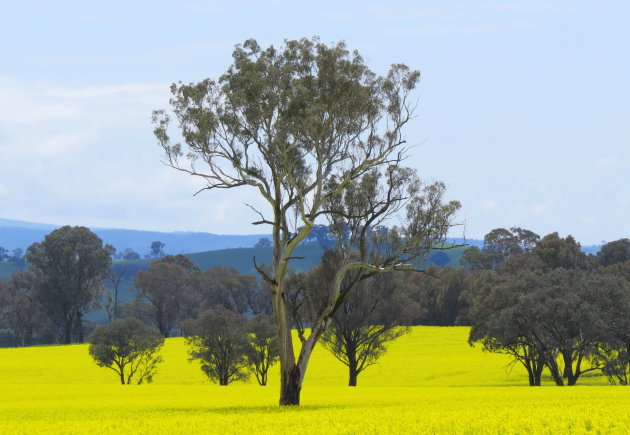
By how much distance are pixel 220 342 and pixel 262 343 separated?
352 cm

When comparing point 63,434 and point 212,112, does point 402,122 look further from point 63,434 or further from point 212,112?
point 63,434

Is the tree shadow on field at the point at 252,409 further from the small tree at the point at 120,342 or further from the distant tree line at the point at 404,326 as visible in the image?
the small tree at the point at 120,342

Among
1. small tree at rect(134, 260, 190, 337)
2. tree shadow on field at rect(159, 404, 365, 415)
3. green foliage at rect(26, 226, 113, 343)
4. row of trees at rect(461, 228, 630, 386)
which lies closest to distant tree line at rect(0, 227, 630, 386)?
row of trees at rect(461, 228, 630, 386)

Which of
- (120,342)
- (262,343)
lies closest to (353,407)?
(262,343)

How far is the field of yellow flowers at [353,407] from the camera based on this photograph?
2247 cm

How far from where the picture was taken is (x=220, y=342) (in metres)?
68.8

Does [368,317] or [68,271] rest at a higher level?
[68,271]

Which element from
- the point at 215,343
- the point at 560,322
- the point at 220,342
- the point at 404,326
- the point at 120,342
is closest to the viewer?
the point at 560,322

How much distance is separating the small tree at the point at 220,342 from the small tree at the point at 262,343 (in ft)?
2.13

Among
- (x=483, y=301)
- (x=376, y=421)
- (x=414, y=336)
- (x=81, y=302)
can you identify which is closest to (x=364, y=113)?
(x=376, y=421)

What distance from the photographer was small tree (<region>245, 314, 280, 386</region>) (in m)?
68.8

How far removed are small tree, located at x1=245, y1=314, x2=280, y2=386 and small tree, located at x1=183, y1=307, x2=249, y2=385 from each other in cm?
65

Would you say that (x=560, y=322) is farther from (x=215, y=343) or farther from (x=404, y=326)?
(x=215, y=343)

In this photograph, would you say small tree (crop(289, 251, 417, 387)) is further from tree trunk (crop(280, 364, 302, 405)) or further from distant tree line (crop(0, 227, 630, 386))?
tree trunk (crop(280, 364, 302, 405))
